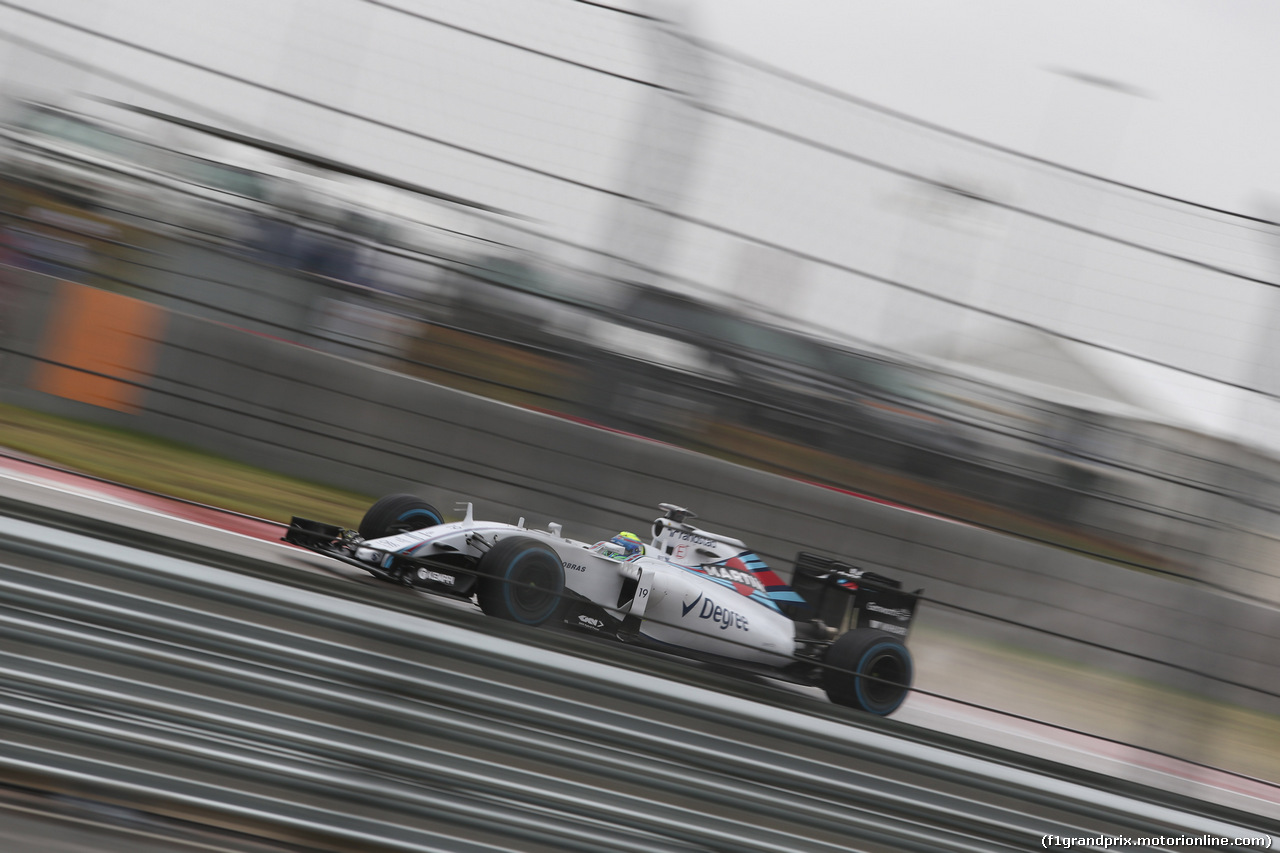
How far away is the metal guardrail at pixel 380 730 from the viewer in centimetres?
204

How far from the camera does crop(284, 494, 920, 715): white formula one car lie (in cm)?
400

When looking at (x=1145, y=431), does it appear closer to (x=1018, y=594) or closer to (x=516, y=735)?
(x=1018, y=594)

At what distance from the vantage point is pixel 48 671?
2.04 meters

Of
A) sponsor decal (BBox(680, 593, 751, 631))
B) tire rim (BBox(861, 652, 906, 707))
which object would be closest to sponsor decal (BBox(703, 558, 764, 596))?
sponsor decal (BBox(680, 593, 751, 631))

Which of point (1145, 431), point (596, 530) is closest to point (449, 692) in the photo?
point (596, 530)

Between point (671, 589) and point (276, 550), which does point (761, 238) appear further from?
point (276, 550)

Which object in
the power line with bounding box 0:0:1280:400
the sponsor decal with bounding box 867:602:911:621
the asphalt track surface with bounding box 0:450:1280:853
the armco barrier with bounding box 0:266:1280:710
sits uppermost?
the power line with bounding box 0:0:1280:400

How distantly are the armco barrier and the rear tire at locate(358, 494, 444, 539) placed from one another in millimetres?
61

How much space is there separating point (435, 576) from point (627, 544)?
861mm

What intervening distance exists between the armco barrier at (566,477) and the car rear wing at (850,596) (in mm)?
177

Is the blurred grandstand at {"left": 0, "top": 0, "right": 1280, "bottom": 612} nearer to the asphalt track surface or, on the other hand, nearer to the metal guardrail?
the asphalt track surface

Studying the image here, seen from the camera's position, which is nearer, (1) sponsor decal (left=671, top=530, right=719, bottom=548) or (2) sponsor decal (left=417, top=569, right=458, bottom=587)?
(2) sponsor decal (left=417, top=569, right=458, bottom=587)

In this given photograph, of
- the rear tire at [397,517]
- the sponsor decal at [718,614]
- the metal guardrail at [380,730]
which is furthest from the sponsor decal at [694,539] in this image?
the metal guardrail at [380,730]

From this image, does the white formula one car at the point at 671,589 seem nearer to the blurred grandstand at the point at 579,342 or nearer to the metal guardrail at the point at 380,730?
the blurred grandstand at the point at 579,342
